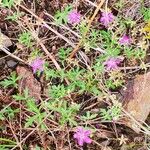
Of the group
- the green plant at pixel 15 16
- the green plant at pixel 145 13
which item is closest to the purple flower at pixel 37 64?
the green plant at pixel 15 16

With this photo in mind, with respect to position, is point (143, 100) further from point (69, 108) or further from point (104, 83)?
point (69, 108)

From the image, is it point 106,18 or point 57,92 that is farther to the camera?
point 106,18

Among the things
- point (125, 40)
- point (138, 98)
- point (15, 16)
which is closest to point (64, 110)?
point (138, 98)

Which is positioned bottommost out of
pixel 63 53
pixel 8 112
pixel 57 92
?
pixel 8 112

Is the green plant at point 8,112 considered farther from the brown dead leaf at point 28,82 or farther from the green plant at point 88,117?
the green plant at point 88,117

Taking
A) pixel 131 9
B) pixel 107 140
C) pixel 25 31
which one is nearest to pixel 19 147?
pixel 107 140

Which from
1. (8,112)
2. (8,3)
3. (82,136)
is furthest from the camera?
(8,3)

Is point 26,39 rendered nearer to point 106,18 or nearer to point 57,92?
point 57,92

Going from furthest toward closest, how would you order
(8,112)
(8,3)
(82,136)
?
(8,3) < (8,112) < (82,136)
